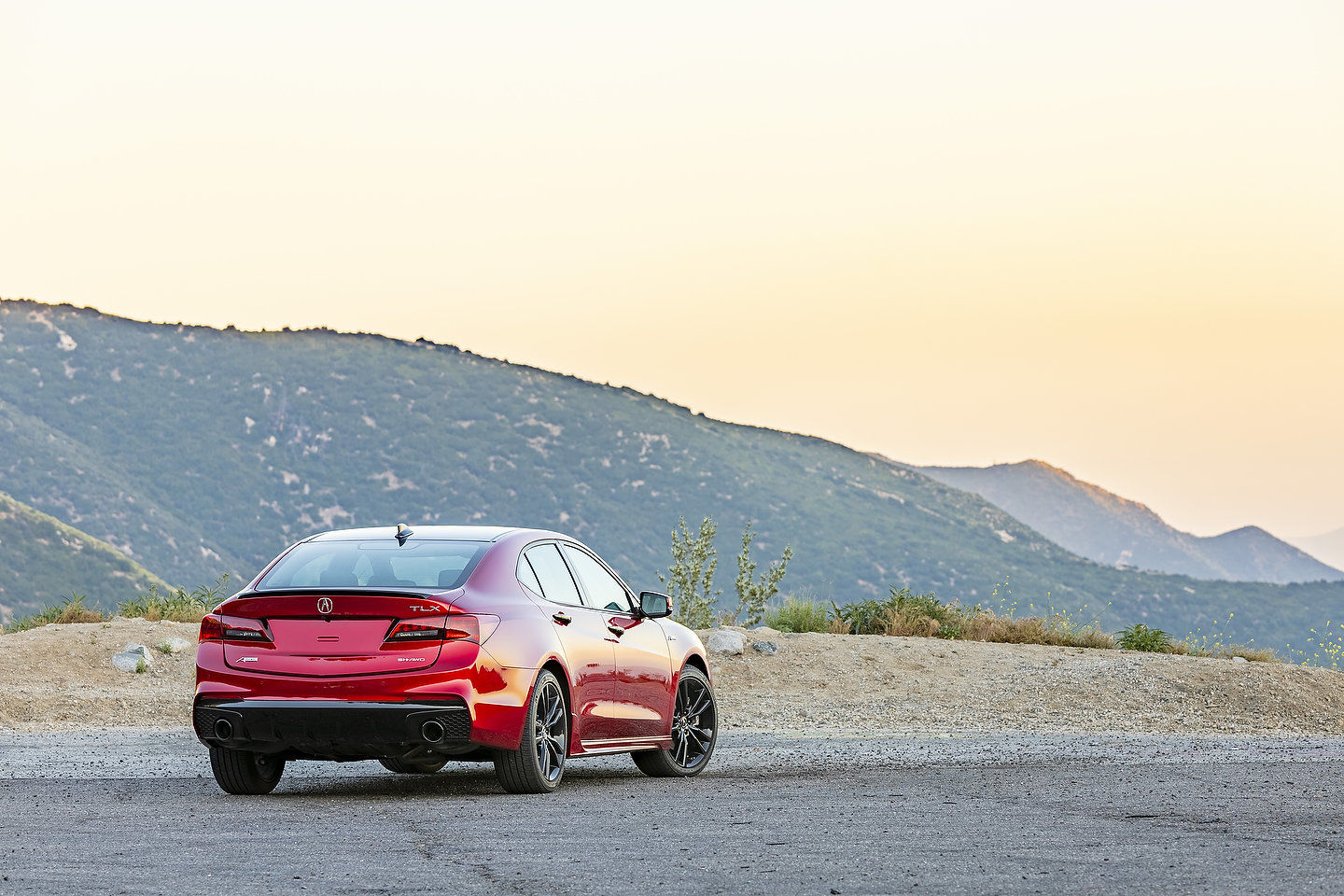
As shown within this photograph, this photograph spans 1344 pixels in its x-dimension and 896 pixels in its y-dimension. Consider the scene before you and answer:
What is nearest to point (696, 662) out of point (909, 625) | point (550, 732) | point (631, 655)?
point (631, 655)

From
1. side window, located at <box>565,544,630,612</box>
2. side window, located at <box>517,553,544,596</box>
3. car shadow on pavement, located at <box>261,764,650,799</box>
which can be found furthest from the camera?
side window, located at <box>565,544,630,612</box>

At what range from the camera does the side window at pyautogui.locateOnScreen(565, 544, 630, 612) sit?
11203 mm

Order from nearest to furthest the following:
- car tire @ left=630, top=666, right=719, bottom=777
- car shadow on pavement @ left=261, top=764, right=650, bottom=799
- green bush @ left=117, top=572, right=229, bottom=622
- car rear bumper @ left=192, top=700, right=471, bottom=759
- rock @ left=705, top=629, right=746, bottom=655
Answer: car rear bumper @ left=192, top=700, right=471, bottom=759 < car shadow on pavement @ left=261, top=764, right=650, bottom=799 < car tire @ left=630, top=666, right=719, bottom=777 < rock @ left=705, top=629, right=746, bottom=655 < green bush @ left=117, top=572, right=229, bottom=622

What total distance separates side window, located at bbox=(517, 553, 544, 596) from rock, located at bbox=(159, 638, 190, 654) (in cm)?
1170

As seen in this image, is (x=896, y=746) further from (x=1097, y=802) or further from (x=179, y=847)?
(x=179, y=847)

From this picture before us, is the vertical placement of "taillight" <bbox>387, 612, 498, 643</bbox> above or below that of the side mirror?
below

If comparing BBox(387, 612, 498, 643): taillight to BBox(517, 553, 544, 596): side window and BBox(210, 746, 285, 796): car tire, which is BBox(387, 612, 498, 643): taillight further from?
BBox(210, 746, 285, 796): car tire

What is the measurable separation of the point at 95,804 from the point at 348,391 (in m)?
131

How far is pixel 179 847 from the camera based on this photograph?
787 cm

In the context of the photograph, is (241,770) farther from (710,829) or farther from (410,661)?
(710,829)

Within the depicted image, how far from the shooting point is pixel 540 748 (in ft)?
33.2

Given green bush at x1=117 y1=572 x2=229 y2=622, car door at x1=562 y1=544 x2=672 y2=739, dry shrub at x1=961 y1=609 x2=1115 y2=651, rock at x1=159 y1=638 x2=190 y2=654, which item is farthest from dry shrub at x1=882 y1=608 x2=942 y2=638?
car door at x1=562 y1=544 x2=672 y2=739

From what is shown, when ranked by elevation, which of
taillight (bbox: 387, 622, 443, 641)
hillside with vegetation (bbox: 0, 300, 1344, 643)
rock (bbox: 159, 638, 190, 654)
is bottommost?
rock (bbox: 159, 638, 190, 654)

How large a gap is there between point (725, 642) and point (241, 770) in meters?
11.4
